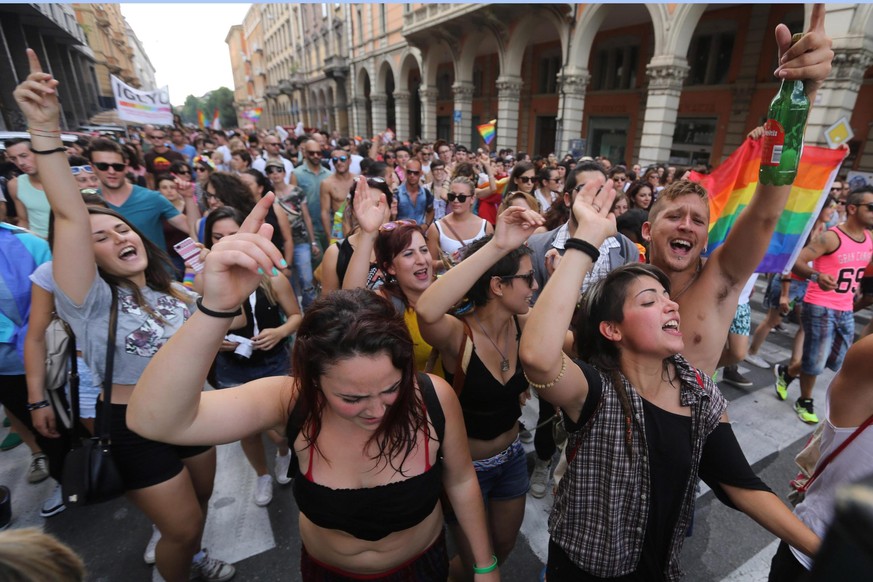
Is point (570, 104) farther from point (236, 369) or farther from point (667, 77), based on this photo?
point (236, 369)

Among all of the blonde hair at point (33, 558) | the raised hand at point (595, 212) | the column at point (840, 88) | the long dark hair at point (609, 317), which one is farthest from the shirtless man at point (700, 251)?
the column at point (840, 88)

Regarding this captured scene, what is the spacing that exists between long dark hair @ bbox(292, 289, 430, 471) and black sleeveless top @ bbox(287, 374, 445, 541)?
7 centimetres

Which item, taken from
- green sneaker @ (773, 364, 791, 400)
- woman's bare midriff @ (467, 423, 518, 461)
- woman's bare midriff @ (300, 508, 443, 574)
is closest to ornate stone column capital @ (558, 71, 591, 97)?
green sneaker @ (773, 364, 791, 400)

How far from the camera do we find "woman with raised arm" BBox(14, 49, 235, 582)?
5.93 feet

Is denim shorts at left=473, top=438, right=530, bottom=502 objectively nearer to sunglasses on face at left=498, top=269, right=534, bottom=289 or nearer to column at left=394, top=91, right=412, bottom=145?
sunglasses on face at left=498, top=269, right=534, bottom=289

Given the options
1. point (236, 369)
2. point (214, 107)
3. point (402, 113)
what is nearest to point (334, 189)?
point (236, 369)

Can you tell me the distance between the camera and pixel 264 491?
10.1ft

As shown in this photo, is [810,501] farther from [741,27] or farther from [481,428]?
[741,27]

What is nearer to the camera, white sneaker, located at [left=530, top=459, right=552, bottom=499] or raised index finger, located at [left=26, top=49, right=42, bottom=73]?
raised index finger, located at [left=26, top=49, right=42, bottom=73]

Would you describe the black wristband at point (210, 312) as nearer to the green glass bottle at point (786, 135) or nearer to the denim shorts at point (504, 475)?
the denim shorts at point (504, 475)

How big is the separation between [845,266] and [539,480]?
3.28 metres

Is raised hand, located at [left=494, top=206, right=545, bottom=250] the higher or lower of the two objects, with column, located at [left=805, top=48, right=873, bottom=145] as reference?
lower

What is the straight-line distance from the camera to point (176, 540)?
2053mm

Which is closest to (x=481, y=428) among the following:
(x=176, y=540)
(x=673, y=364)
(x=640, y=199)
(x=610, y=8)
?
(x=673, y=364)
